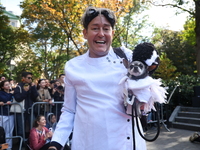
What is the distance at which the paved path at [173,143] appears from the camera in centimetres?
656

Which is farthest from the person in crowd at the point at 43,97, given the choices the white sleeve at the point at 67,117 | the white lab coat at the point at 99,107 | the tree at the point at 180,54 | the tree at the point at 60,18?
the tree at the point at 180,54

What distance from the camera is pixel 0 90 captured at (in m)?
6.58

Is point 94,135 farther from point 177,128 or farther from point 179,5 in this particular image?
point 179,5

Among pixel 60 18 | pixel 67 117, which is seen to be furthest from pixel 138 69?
pixel 60 18

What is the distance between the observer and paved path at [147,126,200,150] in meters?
6.56

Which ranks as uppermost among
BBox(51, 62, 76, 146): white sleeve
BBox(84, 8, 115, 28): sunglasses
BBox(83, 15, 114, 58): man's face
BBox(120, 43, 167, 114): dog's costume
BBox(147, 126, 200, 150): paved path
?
BBox(84, 8, 115, 28): sunglasses

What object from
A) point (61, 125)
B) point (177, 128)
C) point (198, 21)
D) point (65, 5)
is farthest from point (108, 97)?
point (198, 21)

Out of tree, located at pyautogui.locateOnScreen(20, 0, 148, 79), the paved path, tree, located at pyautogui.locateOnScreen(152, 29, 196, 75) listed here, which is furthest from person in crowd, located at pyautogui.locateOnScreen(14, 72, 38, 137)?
tree, located at pyautogui.locateOnScreen(152, 29, 196, 75)

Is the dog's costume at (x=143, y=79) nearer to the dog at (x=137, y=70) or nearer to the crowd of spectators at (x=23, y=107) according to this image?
the dog at (x=137, y=70)

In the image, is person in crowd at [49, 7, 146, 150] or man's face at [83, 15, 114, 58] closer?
person in crowd at [49, 7, 146, 150]

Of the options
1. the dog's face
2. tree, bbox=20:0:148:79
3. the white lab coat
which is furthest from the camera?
tree, bbox=20:0:148:79

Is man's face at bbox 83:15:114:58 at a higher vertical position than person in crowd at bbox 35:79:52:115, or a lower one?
higher

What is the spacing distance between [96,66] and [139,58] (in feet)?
1.25

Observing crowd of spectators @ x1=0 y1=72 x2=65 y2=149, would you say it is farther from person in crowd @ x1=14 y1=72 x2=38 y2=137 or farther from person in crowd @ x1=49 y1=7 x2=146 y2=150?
person in crowd @ x1=49 y1=7 x2=146 y2=150
